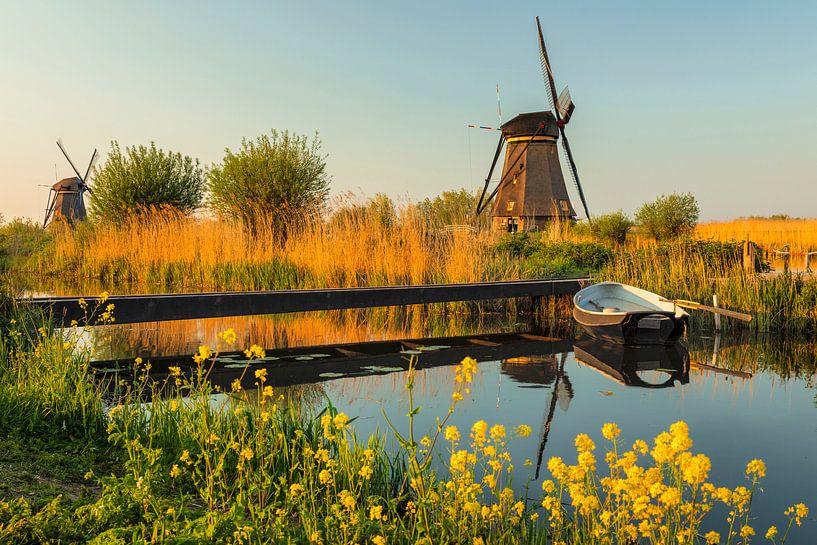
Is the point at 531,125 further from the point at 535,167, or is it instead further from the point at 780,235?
the point at 780,235

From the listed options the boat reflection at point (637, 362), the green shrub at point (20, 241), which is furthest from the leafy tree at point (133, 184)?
the boat reflection at point (637, 362)

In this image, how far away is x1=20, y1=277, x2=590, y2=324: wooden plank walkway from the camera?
27.5 ft

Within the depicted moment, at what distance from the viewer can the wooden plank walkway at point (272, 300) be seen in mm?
8383

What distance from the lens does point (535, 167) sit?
28.3 meters

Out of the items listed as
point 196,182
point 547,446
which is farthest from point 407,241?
point 196,182

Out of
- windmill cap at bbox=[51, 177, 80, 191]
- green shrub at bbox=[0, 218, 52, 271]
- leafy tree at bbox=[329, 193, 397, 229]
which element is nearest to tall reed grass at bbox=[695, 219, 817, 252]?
leafy tree at bbox=[329, 193, 397, 229]

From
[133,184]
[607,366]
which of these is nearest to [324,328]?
[607,366]

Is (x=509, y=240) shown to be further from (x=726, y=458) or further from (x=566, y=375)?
(x=726, y=458)

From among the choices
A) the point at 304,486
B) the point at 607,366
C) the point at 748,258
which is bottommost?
the point at 607,366

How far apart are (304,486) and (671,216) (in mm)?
28326

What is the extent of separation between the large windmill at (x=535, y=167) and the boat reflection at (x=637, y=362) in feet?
59.7

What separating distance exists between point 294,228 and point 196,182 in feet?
42.0

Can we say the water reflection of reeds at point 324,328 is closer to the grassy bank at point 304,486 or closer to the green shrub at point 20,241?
the grassy bank at point 304,486

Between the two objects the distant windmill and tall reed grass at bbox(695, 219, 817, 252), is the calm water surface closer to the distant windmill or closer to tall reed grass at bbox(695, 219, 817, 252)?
tall reed grass at bbox(695, 219, 817, 252)
